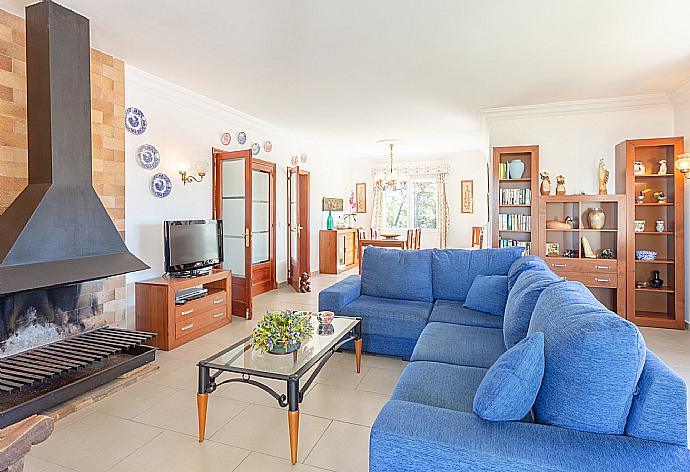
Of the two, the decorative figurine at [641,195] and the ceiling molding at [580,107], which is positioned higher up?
the ceiling molding at [580,107]

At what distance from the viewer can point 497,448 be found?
1.37 meters

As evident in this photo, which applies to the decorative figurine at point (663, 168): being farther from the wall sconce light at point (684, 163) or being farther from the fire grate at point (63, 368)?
the fire grate at point (63, 368)

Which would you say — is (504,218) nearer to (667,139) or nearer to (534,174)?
(534,174)

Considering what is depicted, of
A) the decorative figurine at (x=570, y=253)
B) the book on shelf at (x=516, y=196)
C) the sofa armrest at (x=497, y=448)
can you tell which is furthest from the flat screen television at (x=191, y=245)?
the decorative figurine at (x=570, y=253)

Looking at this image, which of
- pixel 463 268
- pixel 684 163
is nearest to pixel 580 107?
pixel 684 163

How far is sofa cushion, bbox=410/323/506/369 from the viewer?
97.0 inches

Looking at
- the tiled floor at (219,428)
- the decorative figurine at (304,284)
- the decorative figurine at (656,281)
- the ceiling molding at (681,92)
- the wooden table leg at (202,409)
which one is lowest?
the tiled floor at (219,428)

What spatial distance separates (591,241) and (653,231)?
2.14 ft

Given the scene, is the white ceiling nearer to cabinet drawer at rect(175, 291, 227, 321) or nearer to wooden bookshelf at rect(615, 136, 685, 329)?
wooden bookshelf at rect(615, 136, 685, 329)

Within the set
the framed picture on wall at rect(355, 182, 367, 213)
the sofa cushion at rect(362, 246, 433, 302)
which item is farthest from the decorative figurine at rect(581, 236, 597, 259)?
the framed picture on wall at rect(355, 182, 367, 213)

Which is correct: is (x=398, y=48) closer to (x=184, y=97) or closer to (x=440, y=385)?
(x=184, y=97)

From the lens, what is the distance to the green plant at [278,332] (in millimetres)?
2447

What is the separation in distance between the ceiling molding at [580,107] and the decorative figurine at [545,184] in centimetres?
83

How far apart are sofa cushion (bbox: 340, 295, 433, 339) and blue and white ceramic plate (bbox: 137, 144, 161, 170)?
2.51 m
